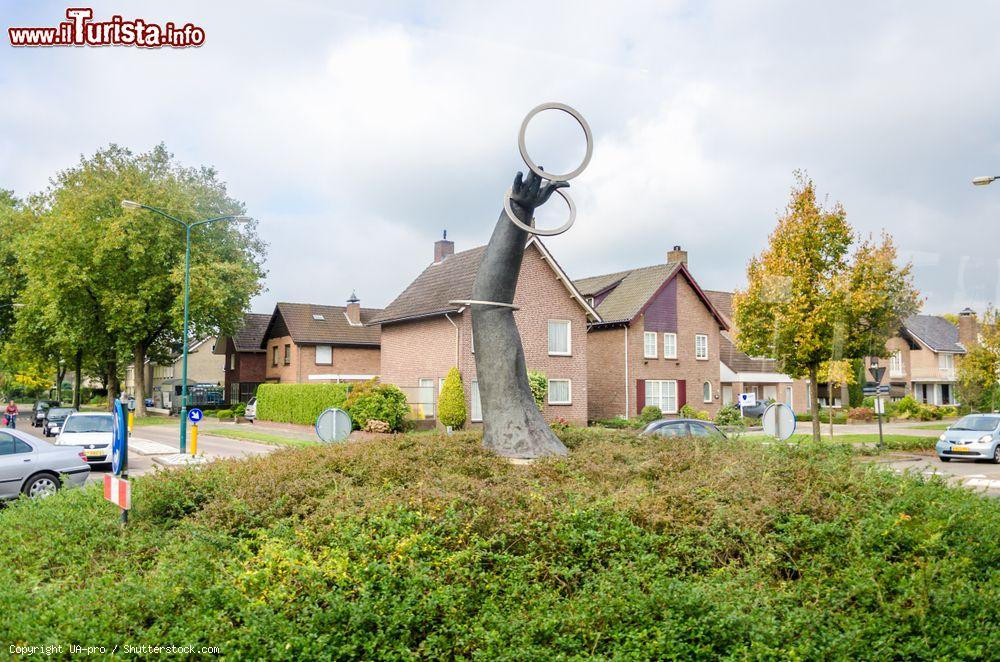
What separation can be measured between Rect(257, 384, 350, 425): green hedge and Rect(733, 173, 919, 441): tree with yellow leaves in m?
18.2

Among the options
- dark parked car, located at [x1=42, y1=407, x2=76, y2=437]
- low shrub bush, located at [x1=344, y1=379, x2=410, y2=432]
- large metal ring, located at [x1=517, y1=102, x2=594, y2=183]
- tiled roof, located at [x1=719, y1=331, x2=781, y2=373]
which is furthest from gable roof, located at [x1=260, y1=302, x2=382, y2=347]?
large metal ring, located at [x1=517, y1=102, x2=594, y2=183]

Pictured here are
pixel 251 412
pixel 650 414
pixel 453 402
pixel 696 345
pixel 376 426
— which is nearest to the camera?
pixel 376 426

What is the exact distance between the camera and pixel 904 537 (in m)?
6.94

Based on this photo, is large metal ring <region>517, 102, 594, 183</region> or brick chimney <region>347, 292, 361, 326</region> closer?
large metal ring <region>517, 102, 594, 183</region>

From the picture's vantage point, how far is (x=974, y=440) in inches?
1026

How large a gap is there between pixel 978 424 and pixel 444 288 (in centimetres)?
2234

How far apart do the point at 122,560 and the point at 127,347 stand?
4536cm

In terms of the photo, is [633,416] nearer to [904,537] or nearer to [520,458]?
[520,458]

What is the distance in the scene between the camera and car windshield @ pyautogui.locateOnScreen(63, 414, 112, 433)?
908 inches

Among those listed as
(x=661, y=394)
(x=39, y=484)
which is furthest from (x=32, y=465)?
(x=661, y=394)

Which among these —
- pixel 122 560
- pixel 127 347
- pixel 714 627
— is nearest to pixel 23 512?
pixel 122 560

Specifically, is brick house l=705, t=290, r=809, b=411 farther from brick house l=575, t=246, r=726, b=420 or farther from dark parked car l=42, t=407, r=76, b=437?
dark parked car l=42, t=407, r=76, b=437

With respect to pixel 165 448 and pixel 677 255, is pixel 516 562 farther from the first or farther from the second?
pixel 677 255

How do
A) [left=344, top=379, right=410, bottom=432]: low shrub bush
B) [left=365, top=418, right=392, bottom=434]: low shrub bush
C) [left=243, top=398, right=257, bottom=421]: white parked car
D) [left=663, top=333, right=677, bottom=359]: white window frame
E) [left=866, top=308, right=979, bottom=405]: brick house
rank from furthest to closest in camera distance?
[left=243, top=398, right=257, bottom=421]: white parked car → [left=866, top=308, right=979, bottom=405]: brick house → [left=663, top=333, right=677, bottom=359]: white window frame → [left=344, top=379, right=410, bottom=432]: low shrub bush → [left=365, top=418, right=392, bottom=434]: low shrub bush
